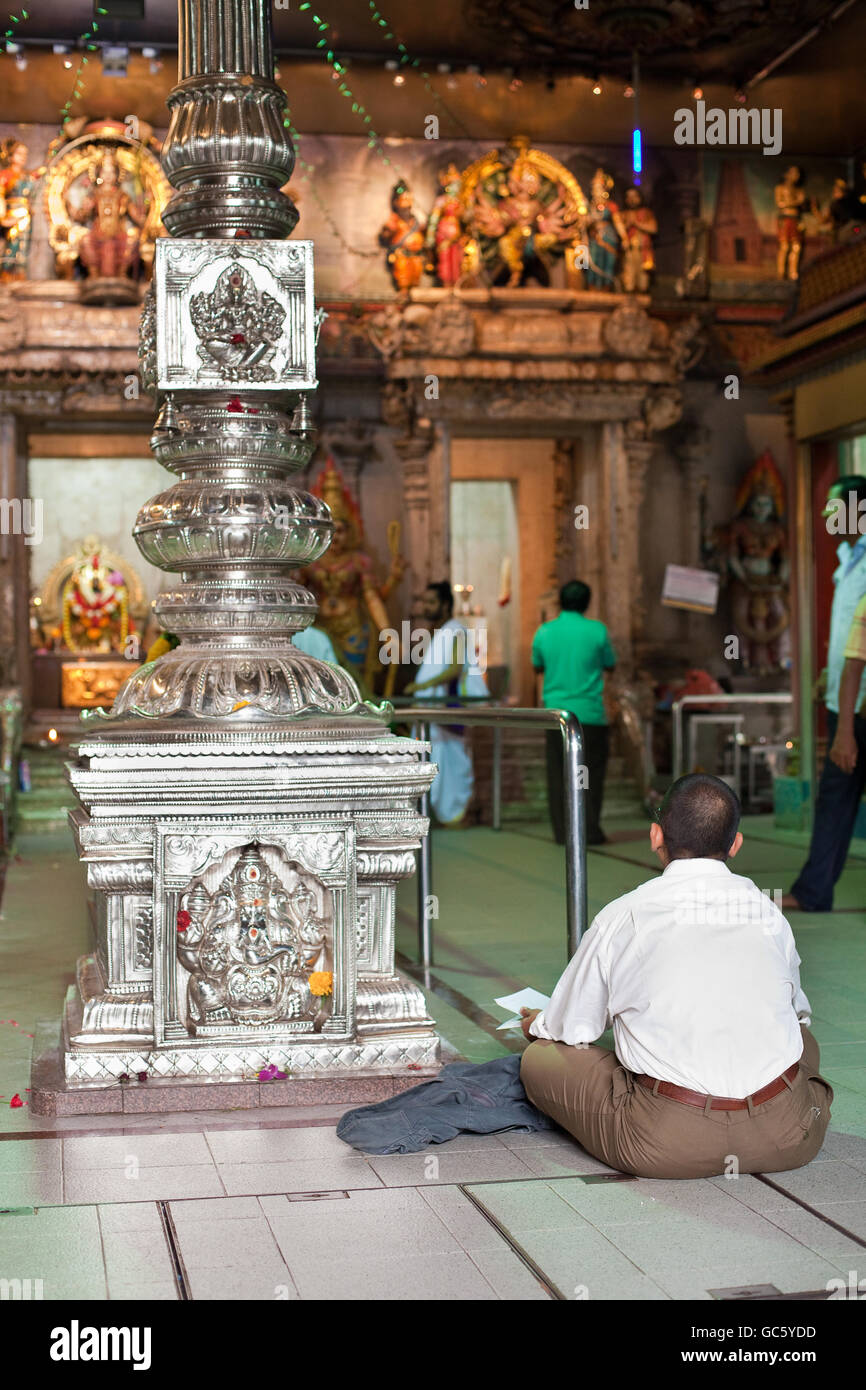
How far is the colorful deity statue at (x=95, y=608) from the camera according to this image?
47.7 ft

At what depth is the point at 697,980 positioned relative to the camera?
3066mm

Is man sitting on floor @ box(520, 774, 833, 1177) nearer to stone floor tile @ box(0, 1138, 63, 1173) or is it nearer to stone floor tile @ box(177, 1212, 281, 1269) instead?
stone floor tile @ box(177, 1212, 281, 1269)

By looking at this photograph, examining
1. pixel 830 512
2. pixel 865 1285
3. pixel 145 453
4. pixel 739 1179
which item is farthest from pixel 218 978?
pixel 145 453

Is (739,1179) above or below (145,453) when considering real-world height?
below

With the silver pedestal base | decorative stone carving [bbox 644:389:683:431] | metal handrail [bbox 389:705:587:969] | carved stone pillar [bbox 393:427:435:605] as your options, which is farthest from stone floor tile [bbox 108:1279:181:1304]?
decorative stone carving [bbox 644:389:683:431]

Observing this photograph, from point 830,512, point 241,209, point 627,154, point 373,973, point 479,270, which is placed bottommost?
point 373,973

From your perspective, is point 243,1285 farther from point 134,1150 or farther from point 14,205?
point 14,205

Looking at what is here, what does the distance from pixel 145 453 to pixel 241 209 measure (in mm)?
10638

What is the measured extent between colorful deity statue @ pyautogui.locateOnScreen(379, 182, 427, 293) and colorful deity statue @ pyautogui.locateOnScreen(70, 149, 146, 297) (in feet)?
6.89

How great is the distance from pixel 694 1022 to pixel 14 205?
38.2 ft

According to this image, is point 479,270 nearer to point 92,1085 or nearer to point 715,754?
point 715,754

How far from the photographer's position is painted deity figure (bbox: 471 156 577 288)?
1354cm

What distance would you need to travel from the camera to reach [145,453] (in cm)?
1455

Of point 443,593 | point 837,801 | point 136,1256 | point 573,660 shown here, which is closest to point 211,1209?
point 136,1256
